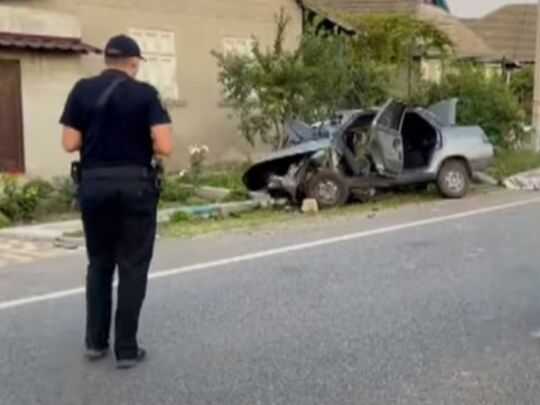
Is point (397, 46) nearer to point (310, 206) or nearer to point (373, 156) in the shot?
point (373, 156)

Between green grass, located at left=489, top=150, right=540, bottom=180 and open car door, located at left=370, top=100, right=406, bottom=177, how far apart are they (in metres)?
4.15

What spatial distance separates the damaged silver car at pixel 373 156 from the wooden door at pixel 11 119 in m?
4.25

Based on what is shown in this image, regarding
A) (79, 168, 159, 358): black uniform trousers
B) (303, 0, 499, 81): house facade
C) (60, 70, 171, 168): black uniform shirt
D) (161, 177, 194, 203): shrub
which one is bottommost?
(161, 177, 194, 203): shrub

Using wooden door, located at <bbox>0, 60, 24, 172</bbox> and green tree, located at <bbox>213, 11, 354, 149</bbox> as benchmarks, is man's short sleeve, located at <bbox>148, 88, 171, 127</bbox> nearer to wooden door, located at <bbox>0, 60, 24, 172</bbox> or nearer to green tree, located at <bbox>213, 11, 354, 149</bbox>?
green tree, located at <bbox>213, 11, 354, 149</bbox>

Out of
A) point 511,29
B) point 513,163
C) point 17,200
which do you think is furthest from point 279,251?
point 511,29

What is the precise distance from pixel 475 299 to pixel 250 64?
905 cm

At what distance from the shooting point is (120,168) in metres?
5.39

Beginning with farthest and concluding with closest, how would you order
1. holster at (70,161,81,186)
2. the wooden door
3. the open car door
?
the wooden door → the open car door → holster at (70,161,81,186)

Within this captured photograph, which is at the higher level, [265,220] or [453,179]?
[453,179]

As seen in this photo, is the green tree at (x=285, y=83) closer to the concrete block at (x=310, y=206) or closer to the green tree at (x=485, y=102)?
the concrete block at (x=310, y=206)

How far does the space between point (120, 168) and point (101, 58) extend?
40.7ft

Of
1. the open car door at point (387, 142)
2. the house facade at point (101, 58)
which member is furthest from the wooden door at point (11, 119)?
the open car door at point (387, 142)

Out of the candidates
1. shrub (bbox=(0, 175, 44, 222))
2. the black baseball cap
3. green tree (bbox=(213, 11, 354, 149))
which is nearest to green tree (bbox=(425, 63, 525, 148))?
green tree (bbox=(213, 11, 354, 149))

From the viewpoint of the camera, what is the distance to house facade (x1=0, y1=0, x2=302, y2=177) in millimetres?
15344
